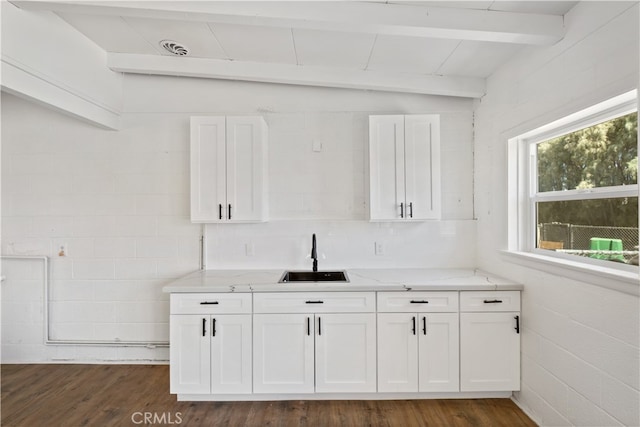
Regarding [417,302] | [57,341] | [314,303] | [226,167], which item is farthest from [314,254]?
[57,341]

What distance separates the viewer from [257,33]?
7.10 feet

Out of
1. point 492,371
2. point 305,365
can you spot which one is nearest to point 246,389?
point 305,365

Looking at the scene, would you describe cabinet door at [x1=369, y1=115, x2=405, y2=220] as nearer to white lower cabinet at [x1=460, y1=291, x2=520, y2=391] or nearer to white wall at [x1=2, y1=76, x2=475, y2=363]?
white wall at [x1=2, y1=76, x2=475, y2=363]

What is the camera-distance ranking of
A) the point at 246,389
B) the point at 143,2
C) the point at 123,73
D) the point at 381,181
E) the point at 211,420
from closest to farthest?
the point at 143,2, the point at 211,420, the point at 246,389, the point at 381,181, the point at 123,73

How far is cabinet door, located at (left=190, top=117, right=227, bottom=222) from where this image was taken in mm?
2566

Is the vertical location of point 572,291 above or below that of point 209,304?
above

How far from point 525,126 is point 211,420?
2983 millimetres

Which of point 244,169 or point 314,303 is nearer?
point 314,303

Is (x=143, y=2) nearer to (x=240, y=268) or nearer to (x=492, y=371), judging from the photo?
(x=240, y=268)

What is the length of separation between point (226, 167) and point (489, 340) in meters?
2.44

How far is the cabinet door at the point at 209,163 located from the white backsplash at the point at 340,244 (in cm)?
38

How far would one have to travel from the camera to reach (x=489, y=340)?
88.2 inches

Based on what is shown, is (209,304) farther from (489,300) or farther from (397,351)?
(489,300)

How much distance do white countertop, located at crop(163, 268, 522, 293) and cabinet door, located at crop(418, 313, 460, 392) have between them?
239 millimetres
